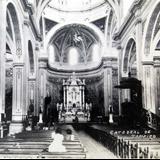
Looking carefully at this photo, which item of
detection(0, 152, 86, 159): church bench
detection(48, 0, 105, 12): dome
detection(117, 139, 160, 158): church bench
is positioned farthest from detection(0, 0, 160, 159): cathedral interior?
detection(0, 152, 86, 159): church bench

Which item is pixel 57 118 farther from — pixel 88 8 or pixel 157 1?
pixel 157 1

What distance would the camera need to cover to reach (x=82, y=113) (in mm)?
26625

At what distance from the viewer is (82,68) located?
29516 mm

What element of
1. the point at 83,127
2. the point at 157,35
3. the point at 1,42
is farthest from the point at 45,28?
the point at 1,42

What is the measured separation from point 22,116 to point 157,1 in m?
7.44

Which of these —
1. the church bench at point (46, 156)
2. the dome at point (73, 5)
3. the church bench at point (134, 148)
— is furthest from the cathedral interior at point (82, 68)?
the church bench at point (46, 156)

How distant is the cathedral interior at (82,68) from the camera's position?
14.4 m

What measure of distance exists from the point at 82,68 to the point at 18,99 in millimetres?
15120

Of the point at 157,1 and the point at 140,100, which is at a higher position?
the point at 157,1

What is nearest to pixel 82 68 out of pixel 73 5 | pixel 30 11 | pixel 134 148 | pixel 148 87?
pixel 73 5

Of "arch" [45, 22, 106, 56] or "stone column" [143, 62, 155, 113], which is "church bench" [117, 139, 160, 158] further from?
"arch" [45, 22, 106, 56]

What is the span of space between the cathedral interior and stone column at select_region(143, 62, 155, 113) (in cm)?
4

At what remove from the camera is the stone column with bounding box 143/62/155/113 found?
14.8m

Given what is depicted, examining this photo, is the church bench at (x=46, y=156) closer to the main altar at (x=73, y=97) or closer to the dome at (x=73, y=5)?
the main altar at (x=73, y=97)
